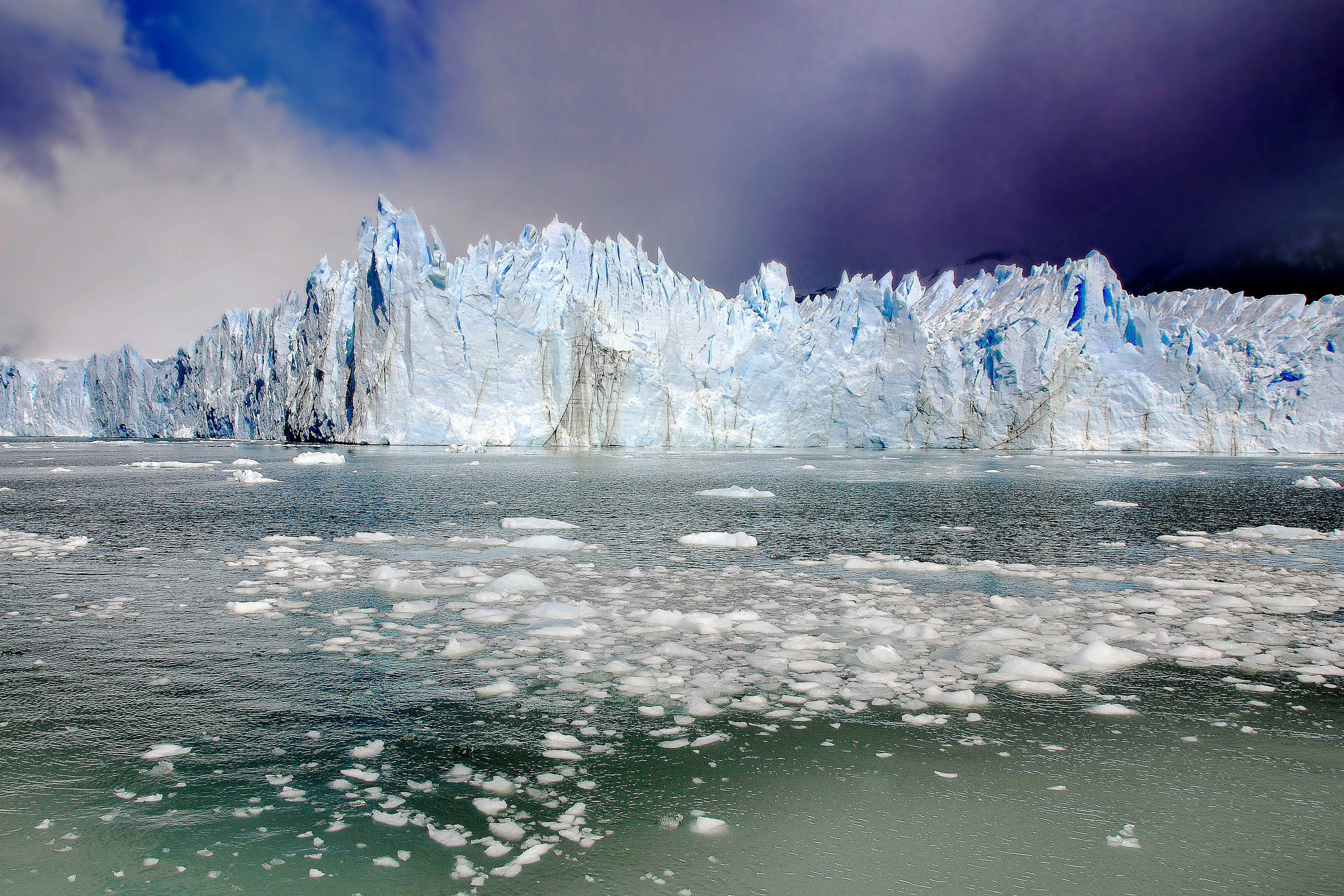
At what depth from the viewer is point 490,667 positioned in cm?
505

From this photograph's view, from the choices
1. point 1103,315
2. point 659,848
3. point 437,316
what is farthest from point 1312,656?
point 1103,315

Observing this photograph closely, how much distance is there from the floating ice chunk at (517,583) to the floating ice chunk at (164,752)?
361 centimetres

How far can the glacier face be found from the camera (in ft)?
154

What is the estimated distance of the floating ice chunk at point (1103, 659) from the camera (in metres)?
5.12

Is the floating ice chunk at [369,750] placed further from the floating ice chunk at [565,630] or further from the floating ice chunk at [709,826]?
the floating ice chunk at [565,630]

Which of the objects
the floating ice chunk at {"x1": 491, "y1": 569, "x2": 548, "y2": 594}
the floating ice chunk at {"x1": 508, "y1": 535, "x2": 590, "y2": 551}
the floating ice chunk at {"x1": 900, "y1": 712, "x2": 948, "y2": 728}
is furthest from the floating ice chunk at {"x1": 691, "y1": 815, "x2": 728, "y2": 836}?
the floating ice chunk at {"x1": 508, "y1": 535, "x2": 590, "y2": 551}

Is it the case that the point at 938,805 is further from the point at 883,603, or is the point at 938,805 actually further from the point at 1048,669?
the point at 883,603

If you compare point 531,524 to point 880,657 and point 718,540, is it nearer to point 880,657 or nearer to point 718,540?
point 718,540

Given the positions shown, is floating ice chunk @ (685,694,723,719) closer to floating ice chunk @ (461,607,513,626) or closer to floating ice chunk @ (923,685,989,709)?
floating ice chunk @ (923,685,989,709)

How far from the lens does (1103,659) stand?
518 centimetres

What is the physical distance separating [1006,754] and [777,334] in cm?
4809

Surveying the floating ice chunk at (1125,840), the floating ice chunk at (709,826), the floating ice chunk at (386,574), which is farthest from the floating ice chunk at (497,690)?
the floating ice chunk at (386,574)

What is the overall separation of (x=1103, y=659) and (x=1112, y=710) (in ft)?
3.29

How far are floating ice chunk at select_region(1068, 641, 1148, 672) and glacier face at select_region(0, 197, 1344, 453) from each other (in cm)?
4388
